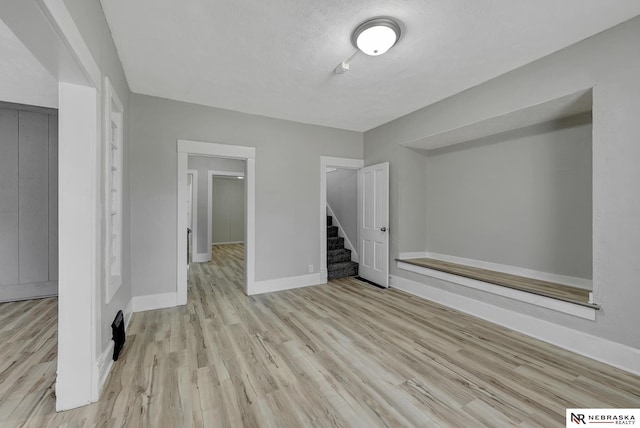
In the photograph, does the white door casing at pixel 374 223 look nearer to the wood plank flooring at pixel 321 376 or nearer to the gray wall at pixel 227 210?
the wood plank flooring at pixel 321 376

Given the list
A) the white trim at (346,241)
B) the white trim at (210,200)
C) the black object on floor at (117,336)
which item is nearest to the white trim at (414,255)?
the white trim at (346,241)

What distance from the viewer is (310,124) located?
4.35 metres

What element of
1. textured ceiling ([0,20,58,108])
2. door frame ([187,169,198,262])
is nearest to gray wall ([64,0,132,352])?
textured ceiling ([0,20,58,108])

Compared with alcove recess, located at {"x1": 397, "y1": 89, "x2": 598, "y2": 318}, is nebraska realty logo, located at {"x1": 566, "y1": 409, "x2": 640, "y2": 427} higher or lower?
lower

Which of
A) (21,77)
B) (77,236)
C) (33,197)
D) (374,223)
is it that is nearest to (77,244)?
(77,236)

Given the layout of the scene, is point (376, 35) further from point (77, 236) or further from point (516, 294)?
point (516, 294)

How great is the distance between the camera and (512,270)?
340cm

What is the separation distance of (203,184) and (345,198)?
3.57 m

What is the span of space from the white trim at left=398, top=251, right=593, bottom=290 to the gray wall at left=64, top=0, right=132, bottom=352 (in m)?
3.59

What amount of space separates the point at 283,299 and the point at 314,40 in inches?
119

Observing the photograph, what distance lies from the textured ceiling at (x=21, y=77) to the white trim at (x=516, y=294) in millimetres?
4688

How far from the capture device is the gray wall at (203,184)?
6273 millimetres

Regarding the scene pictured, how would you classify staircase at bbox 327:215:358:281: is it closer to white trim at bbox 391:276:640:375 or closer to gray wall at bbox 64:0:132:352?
white trim at bbox 391:276:640:375

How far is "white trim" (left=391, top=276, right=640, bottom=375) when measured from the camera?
2.07 meters
